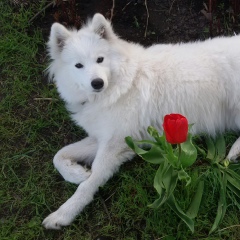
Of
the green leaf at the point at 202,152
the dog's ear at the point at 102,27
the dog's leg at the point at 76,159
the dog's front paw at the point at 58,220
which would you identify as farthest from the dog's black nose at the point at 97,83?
the dog's front paw at the point at 58,220

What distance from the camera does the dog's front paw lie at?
106 inches

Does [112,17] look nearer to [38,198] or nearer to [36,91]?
[36,91]

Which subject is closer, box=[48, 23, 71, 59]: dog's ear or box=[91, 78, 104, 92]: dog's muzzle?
box=[91, 78, 104, 92]: dog's muzzle

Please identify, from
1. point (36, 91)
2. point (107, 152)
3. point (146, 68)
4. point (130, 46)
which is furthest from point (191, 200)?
point (36, 91)

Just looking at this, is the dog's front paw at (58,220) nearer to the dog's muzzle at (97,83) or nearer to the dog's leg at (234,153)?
the dog's muzzle at (97,83)

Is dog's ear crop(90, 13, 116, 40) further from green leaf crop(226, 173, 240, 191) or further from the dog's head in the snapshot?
green leaf crop(226, 173, 240, 191)

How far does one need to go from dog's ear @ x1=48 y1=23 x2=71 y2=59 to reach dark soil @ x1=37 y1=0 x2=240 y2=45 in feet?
2.98

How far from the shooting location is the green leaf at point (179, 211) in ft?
7.84

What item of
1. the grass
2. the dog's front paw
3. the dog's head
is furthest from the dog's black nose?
the dog's front paw

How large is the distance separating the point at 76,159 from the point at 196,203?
1005mm

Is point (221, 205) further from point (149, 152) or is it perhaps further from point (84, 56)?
point (84, 56)

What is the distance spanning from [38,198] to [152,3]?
2269 millimetres

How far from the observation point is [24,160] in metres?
3.19

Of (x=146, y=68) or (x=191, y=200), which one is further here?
(x=146, y=68)
